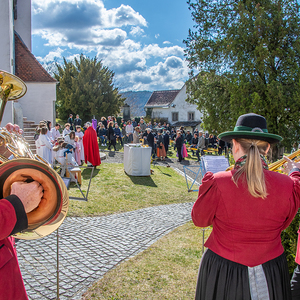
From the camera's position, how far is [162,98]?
166ft

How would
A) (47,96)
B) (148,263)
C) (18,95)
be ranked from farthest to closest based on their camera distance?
(47,96) → (148,263) → (18,95)

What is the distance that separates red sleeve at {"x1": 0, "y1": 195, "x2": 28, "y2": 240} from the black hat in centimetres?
141

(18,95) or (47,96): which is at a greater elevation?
(47,96)

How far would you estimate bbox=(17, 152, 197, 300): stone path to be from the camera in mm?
3814

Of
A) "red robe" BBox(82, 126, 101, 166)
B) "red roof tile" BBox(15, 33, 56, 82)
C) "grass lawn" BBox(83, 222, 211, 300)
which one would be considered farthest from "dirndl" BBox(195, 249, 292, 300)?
"red roof tile" BBox(15, 33, 56, 82)

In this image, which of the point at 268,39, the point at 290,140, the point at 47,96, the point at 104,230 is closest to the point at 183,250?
the point at 104,230

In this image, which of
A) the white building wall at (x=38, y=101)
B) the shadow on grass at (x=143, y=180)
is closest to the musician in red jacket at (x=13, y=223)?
the shadow on grass at (x=143, y=180)

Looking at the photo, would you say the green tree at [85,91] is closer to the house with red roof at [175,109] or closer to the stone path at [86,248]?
the house with red roof at [175,109]

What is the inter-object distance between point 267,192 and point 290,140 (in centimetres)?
1257

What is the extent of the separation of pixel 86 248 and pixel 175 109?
43782 mm

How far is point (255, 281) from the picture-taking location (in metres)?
1.92

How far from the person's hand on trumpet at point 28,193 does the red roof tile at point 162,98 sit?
48039 millimetres

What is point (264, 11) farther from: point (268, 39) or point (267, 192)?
point (267, 192)

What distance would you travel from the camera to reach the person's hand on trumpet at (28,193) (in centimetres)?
162
